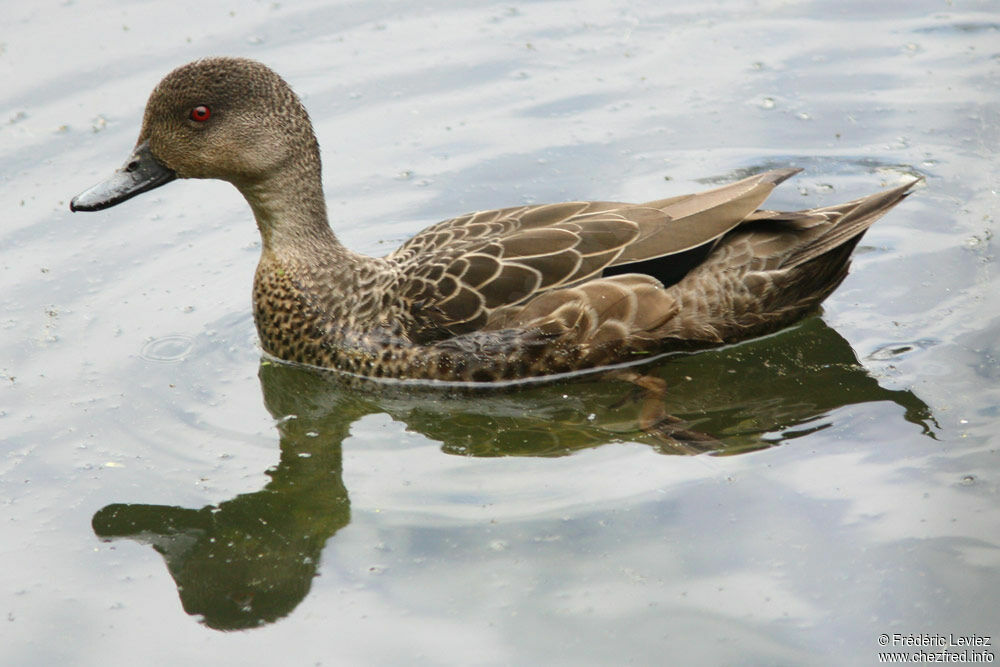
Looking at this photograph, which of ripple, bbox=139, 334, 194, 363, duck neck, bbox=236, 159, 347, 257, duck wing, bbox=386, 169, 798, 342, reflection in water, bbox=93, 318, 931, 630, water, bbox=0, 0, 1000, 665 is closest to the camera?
water, bbox=0, 0, 1000, 665

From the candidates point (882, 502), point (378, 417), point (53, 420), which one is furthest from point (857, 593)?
point (53, 420)

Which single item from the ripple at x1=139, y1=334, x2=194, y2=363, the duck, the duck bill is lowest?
the ripple at x1=139, y1=334, x2=194, y2=363

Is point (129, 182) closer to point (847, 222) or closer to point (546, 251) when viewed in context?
point (546, 251)

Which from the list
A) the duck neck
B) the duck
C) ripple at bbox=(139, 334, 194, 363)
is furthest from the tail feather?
ripple at bbox=(139, 334, 194, 363)

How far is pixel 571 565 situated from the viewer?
6.16 m

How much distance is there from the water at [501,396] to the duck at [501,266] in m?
0.24

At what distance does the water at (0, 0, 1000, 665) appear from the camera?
593cm

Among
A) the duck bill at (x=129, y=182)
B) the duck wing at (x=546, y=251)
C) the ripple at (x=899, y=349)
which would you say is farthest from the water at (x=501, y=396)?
the duck bill at (x=129, y=182)

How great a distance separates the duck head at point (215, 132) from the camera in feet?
24.6

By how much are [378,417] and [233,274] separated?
1.93m

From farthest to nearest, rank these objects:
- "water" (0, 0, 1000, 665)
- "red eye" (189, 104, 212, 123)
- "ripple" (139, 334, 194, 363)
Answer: "ripple" (139, 334, 194, 363) → "red eye" (189, 104, 212, 123) → "water" (0, 0, 1000, 665)

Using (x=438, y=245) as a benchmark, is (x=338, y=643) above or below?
below

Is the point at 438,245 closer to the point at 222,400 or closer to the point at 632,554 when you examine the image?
the point at 222,400

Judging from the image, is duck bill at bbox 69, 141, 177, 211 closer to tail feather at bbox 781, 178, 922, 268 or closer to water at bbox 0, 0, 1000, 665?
water at bbox 0, 0, 1000, 665
